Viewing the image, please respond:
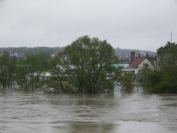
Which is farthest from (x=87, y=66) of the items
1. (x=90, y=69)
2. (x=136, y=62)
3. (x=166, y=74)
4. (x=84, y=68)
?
(x=136, y=62)

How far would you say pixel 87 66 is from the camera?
212ft

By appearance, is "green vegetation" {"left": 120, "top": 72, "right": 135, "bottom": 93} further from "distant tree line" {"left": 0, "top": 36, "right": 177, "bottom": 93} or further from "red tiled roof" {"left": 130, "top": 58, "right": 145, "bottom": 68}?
"red tiled roof" {"left": 130, "top": 58, "right": 145, "bottom": 68}

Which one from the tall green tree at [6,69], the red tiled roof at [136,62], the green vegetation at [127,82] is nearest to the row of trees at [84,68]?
the green vegetation at [127,82]

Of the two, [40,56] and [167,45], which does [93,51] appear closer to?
[167,45]

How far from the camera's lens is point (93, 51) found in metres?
64.7

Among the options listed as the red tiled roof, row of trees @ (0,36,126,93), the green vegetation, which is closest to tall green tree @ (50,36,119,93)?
row of trees @ (0,36,126,93)

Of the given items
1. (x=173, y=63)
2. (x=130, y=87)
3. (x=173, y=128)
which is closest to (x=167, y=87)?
(x=173, y=63)

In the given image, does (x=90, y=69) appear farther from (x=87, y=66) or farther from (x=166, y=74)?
(x=166, y=74)

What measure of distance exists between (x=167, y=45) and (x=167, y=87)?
23.5 ft

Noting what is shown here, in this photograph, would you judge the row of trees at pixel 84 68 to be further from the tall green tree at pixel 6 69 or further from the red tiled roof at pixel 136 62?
the red tiled roof at pixel 136 62

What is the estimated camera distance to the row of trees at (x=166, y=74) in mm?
63250

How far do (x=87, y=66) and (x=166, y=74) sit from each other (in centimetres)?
1211

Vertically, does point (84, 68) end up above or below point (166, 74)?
above

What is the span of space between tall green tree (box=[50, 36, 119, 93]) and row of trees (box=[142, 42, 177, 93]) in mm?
6616
